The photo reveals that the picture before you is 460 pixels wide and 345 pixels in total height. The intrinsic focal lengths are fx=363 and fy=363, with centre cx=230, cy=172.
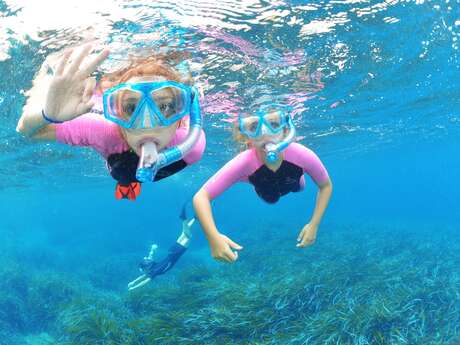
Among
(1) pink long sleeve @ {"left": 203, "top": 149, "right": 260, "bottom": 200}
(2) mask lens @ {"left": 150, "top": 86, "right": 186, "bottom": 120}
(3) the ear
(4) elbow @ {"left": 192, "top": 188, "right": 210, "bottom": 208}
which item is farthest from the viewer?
(3) the ear

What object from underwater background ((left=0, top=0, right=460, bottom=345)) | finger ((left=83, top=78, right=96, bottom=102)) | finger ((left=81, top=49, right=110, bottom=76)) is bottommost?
underwater background ((left=0, top=0, right=460, bottom=345))

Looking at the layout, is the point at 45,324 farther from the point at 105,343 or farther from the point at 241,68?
the point at 241,68

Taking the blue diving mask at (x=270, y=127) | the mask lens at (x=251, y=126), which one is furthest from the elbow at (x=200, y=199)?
the mask lens at (x=251, y=126)

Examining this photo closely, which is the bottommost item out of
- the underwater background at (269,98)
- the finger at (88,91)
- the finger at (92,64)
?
the underwater background at (269,98)

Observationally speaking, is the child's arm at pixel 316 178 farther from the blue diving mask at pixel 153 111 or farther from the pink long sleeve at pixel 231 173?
the blue diving mask at pixel 153 111

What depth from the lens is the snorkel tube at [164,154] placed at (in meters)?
3.71

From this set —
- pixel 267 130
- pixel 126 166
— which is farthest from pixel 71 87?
pixel 267 130

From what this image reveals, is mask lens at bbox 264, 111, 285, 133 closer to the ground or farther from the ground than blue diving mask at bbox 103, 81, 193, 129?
closer to the ground

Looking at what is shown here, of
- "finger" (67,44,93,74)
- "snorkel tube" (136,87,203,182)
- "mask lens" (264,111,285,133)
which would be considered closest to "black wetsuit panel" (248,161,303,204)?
"mask lens" (264,111,285,133)

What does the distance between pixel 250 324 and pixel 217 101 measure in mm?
8408

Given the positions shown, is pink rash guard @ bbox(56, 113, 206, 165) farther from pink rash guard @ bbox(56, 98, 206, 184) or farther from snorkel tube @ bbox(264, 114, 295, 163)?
snorkel tube @ bbox(264, 114, 295, 163)

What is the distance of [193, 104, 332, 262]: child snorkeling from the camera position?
5864 mm

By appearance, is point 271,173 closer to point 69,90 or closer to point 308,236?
point 308,236

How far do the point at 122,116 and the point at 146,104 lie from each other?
338 millimetres
